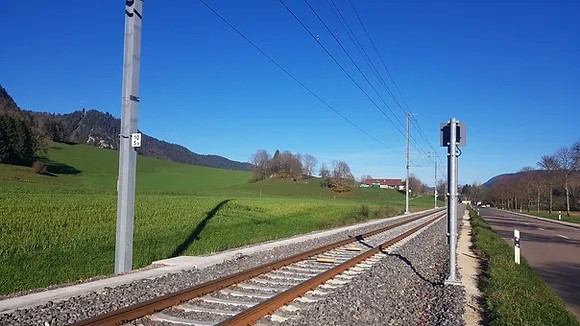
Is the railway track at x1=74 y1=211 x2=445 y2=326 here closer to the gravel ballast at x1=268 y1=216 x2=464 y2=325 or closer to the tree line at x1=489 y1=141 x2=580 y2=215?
the gravel ballast at x1=268 y1=216 x2=464 y2=325

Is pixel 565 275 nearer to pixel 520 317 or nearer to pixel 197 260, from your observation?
pixel 520 317

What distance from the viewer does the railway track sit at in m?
6.85

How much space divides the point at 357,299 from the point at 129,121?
23.8ft

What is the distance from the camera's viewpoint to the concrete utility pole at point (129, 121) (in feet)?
39.2

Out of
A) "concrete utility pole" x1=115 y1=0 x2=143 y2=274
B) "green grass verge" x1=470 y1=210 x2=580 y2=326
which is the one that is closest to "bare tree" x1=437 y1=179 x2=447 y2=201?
"green grass verge" x1=470 y1=210 x2=580 y2=326

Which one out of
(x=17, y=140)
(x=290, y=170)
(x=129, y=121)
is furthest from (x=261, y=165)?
(x=129, y=121)

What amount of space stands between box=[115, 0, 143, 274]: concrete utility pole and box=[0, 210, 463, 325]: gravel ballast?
203 cm

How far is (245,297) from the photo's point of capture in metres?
8.67

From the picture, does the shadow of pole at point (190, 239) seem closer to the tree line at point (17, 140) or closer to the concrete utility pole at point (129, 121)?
the concrete utility pole at point (129, 121)

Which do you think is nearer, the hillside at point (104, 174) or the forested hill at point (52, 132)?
the hillside at point (104, 174)

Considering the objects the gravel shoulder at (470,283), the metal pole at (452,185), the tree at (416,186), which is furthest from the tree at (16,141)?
the tree at (416,186)

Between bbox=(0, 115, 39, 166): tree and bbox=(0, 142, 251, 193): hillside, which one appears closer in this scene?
bbox=(0, 142, 251, 193): hillside

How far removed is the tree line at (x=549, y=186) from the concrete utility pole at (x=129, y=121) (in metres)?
64.0

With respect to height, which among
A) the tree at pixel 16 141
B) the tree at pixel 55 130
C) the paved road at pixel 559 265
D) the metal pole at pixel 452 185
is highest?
the tree at pixel 55 130
